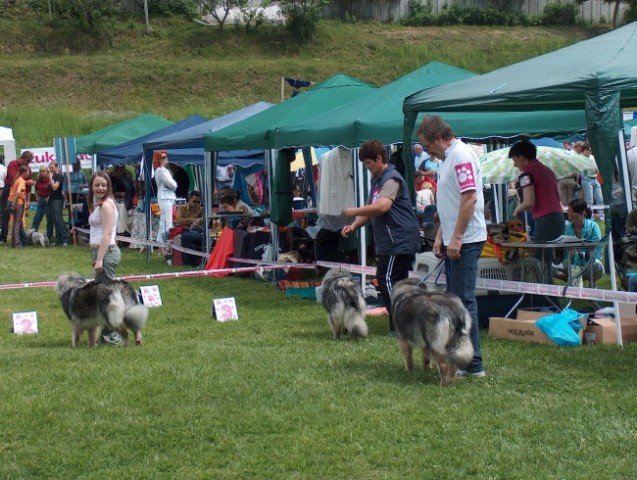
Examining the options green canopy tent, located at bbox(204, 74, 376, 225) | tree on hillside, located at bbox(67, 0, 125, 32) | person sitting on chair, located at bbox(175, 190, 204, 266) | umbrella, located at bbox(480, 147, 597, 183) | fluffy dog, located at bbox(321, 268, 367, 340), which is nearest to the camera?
fluffy dog, located at bbox(321, 268, 367, 340)

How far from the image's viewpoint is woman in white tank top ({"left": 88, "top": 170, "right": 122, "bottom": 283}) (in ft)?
28.6

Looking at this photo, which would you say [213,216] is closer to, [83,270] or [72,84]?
[83,270]

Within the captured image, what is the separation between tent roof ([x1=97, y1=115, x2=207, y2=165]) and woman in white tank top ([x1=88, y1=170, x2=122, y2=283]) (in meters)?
11.4

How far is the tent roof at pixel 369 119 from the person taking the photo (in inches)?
413

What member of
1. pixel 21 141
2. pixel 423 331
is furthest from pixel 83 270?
pixel 21 141

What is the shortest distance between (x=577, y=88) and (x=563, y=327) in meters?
2.02

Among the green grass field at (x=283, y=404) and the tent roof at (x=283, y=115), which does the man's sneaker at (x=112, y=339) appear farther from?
the tent roof at (x=283, y=115)

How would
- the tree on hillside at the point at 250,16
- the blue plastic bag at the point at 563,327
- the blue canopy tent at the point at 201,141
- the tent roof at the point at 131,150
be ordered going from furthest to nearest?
1. the tree on hillside at the point at 250,16
2. the tent roof at the point at 131,150
3. the blue canopy tent at the point at 201,141
4. the blue plastic bag at the point at 563,327

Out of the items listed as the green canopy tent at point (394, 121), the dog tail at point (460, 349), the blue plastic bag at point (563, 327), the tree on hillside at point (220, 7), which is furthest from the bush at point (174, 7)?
the dog tail at point (460, 349)

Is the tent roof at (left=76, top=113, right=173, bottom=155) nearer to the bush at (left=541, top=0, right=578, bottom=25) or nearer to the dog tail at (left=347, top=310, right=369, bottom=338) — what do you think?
the dog tail at (left=347, top=310, right=369, bottom=338)

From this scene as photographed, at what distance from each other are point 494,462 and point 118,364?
12.4 ft

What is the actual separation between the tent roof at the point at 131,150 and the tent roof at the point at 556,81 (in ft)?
39.1

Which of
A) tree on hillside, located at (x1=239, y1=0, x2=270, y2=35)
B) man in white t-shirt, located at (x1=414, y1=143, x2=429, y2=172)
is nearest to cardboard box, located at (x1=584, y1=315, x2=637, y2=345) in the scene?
man in white t-shirt, located at (x1=414, y1=143, x2=429, y2=172)

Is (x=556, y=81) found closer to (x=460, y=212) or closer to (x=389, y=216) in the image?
(x=460, y=212)
